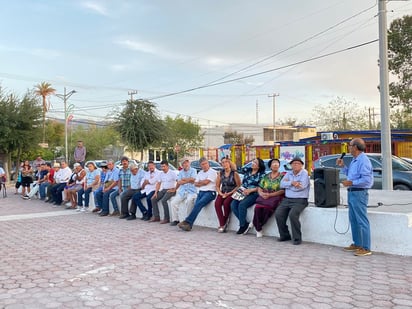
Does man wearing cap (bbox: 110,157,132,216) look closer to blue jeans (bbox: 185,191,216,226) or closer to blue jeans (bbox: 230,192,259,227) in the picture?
blue jeans (bbox: 185,191,216,226)

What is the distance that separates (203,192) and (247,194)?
126 cm

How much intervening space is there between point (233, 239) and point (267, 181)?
1.26 meters

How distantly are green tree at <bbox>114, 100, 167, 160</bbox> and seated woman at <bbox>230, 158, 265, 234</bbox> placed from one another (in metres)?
24.4

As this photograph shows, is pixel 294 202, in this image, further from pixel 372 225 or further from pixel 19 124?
pixel 19 124

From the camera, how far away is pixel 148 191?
10.8m

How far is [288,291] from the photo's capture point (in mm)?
4961

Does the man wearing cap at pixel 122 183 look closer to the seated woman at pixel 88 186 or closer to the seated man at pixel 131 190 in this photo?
the seated man at pixel 131 190

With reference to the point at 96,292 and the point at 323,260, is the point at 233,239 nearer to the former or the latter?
the point at 323,260

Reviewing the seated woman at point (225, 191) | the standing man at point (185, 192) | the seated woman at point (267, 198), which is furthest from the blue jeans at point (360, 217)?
the standing man at point (185, 192)

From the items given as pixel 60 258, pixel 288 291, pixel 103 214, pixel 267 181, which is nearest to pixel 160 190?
pixel 103 214

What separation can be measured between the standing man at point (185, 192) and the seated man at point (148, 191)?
0.87 meters

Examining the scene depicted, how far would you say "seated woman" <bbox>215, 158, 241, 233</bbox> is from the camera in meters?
8.85

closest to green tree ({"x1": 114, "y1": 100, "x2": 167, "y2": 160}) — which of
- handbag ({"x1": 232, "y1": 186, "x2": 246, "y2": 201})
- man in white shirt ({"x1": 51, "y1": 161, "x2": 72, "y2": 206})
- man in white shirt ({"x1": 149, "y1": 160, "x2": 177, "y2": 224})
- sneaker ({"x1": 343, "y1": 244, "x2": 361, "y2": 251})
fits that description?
man in white shirt ({"x1": 51, "y1": 161, "x2": 72, "y2": 206})

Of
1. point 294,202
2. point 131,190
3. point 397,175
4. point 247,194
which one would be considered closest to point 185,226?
point 247,194
